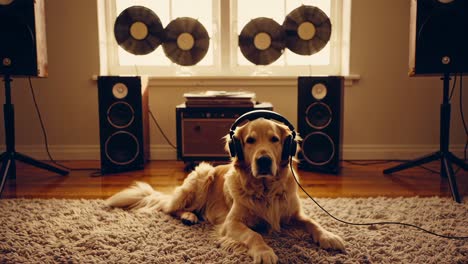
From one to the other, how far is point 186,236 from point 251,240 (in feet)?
1.05

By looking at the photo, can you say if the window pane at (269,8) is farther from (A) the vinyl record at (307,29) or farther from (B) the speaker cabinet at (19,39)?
(B) the speaker cabinet at (19,39)

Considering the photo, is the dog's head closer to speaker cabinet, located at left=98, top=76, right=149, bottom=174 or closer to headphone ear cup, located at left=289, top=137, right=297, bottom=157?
headphone ear cup, located at left=289, top=137, right=297, bottom=157

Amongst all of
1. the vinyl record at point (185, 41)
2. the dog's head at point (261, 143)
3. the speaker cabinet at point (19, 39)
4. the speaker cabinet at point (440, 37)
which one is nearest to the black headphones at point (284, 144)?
the dog's head at point (261, 143)

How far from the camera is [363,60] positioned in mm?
3156

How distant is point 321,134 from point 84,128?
1918 mm

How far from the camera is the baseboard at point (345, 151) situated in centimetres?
321

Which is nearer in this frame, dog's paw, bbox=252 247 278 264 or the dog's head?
dog's paw, bbox=252 247 278 264

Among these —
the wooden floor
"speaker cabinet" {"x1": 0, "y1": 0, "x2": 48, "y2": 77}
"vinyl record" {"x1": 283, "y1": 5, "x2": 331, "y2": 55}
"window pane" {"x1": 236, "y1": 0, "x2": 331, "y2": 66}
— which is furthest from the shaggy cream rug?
"window pane" {"x1": 236, "y1": 0, "x2": 331, "y2": 66}

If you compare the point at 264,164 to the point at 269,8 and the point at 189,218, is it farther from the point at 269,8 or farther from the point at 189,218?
the point at 269,8

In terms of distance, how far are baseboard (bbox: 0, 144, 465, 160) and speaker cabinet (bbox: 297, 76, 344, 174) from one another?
576mm

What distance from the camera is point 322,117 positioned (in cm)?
271

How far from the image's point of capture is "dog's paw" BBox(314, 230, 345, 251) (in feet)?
4.59

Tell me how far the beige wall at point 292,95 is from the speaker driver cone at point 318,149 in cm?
54

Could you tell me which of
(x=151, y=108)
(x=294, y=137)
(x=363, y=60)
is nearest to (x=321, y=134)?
(x=363, y=60)
